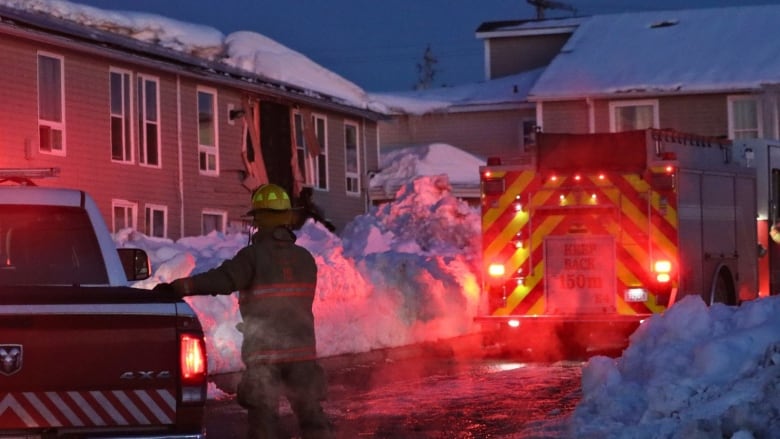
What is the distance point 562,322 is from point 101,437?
12654 millimetres

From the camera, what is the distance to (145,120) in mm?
27562

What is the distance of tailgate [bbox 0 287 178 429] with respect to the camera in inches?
259

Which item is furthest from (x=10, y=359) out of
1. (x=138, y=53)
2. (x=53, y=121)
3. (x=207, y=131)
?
(x=207, y=131)

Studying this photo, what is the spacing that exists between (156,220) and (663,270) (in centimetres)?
1214

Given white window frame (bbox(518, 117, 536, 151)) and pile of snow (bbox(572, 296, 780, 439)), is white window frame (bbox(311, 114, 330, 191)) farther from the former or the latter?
pile of snow (bbox(572, 296, 780, 439))

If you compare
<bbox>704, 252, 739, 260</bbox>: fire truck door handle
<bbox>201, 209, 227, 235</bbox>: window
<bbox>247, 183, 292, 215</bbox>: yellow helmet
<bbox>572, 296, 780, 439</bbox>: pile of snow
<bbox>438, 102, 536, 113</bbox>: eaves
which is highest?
<bbox>438, 102, 536, 113</bbox>: eaves

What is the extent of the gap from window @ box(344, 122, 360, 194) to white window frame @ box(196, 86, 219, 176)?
23.4 feet

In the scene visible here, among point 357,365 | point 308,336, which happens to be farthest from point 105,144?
point 308,336

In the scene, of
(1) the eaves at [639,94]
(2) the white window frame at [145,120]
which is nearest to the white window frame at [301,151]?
(2) the white window frame at [145,120]

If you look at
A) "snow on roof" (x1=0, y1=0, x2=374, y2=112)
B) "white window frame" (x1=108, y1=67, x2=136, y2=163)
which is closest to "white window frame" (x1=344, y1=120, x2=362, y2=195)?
"snow on roof" (x1=0, y1=0, x2=374, y2=112)

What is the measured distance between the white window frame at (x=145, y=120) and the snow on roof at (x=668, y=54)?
17448 millimetres

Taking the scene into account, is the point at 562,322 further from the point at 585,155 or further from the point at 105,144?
the point at 105,144

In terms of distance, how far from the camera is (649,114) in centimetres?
4256

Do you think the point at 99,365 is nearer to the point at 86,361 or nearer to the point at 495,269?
the point at 86,361
